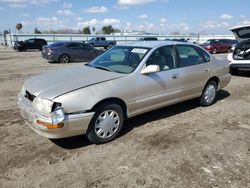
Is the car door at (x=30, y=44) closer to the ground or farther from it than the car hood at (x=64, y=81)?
farther from it

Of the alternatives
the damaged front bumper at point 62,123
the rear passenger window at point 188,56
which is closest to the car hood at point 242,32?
the rear passenger window at point 188,56

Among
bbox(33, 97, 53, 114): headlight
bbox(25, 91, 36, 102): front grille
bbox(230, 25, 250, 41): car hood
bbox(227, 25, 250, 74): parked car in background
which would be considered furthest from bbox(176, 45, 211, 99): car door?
bbox(230, 25, 250, 41): car hood

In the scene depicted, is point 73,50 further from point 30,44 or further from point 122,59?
point 30,44

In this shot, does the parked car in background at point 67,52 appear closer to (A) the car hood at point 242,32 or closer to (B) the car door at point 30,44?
(A) the car hood at point 242,32

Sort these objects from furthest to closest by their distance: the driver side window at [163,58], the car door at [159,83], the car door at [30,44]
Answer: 1. the car door at [30,44]
2. the driver side window at [163,58]
3. the car door at [159,83]

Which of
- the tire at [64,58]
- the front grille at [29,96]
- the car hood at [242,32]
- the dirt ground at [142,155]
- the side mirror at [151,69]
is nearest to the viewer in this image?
the dirt ground at [142,155]

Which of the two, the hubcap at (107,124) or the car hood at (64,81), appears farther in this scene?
the hubcap at (107,124)

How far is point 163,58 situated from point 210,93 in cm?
191

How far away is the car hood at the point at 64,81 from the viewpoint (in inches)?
147

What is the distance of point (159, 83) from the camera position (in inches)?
186

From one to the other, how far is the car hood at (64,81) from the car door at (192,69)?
5.14ft

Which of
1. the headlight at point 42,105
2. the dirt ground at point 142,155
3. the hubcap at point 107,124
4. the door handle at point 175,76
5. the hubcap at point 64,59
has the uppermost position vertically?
the hubcap at point 64,59

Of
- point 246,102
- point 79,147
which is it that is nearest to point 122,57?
point 79,147

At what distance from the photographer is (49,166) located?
3.46 meters
